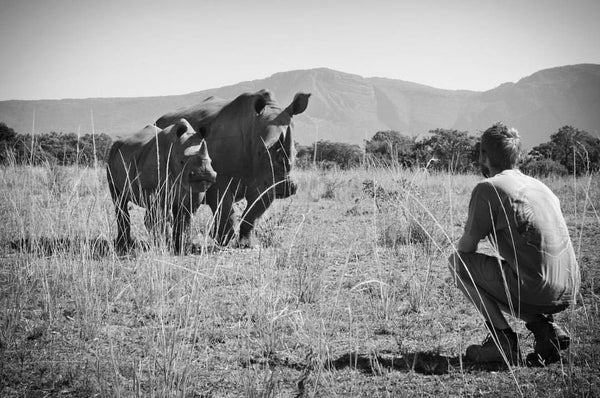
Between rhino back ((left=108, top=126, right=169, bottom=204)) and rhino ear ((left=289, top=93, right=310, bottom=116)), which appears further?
rhino ear ((left=289, top=93, right=310, bottom=116))

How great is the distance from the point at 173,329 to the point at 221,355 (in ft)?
2.46

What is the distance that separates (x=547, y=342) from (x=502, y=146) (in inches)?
49.9

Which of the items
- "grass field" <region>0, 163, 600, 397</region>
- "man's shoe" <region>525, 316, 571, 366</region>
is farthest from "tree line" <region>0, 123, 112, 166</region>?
"man's shoe" <region>525, 316, 571, 366</region>

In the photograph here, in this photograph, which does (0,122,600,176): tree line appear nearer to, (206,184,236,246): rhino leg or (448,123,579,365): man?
(206,184,236,246): rhino leg

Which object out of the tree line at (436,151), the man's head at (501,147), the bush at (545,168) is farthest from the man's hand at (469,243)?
the bush at (545,168)

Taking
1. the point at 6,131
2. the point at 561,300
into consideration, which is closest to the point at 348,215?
the point at 561,300

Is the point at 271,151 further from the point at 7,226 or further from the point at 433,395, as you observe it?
the point at 433,395

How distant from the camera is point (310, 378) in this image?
8.59 ft

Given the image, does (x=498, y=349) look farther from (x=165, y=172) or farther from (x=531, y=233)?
(x=165, y=172)

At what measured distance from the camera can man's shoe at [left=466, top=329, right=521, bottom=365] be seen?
9.30ft

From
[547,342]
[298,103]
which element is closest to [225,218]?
[298,103]

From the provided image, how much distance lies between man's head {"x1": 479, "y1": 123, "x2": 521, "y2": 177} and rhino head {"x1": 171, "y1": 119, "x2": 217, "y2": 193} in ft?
10.6

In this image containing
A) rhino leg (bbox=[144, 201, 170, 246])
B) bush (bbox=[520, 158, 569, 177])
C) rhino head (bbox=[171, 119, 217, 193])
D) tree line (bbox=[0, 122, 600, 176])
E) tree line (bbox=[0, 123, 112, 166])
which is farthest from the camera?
bush (bbox=[520, 158, 569, 177])

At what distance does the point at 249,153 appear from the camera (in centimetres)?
614
